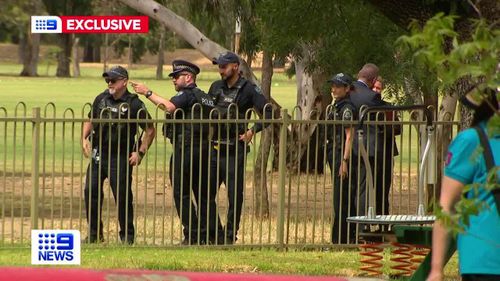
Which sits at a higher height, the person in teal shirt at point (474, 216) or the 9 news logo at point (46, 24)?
the 9 news logo at point (46, 24)

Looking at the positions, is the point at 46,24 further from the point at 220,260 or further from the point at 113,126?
the point at 220,260

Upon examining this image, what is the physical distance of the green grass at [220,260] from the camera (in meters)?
12.3

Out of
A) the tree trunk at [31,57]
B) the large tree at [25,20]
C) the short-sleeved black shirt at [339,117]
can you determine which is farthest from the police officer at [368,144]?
the tree trunk at [31,57]

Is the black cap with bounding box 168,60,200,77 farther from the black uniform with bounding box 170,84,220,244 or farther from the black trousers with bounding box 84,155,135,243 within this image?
the black trousers with bounding box 84,155,135,243

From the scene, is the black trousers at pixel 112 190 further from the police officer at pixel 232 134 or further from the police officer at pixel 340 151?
the police officer at pixel 340 151

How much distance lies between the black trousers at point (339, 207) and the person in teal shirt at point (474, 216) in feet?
24.3

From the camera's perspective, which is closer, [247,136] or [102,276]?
[102,276]

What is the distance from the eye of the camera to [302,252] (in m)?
14.2

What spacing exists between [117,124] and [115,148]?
0.94 ft

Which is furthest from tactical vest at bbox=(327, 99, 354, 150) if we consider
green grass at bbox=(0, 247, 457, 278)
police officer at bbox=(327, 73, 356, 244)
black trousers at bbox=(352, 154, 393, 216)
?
green grass at bbox=(0, 247, 457, 278)

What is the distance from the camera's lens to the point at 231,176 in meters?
14.3

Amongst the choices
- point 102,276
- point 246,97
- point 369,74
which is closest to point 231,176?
point 246,97

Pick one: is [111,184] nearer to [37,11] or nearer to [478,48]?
[478,48]

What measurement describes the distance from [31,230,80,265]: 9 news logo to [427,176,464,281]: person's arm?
6100mm
